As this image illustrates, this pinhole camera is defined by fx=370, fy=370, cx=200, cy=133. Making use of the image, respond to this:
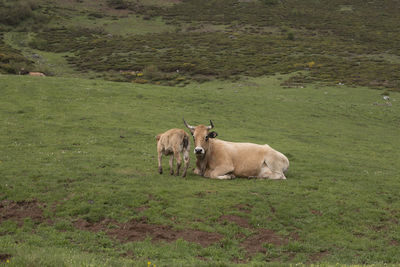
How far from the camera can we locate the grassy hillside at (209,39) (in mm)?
59000

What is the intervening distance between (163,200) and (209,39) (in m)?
77.8

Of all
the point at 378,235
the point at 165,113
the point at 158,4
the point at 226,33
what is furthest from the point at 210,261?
A: the point at 158,4

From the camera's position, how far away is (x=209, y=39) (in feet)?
281

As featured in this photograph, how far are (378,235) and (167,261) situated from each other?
6191 mm

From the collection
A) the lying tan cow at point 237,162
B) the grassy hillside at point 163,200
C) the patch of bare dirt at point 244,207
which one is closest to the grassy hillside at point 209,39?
the grassy hillside at point 163,200

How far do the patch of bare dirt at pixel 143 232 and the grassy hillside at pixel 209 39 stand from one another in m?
43.3

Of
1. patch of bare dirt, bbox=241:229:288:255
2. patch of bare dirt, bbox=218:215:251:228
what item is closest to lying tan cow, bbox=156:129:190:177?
patch of bare dirt, bbox=218:215:251:228

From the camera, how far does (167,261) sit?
809cm

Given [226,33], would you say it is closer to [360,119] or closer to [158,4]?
[158,4]

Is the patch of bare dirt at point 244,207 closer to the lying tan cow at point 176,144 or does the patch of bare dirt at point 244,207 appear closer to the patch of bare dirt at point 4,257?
the lying tan cow at point 176,144

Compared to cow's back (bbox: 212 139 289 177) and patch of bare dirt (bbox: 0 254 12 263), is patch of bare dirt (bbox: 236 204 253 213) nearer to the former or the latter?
cow's back (bbox: 212 139 289 177)

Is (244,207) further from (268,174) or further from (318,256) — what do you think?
(268,174)

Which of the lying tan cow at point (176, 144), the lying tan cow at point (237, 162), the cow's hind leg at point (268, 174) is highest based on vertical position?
the lying tan cow at point (176, 144)

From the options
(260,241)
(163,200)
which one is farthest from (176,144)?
(260,241)
